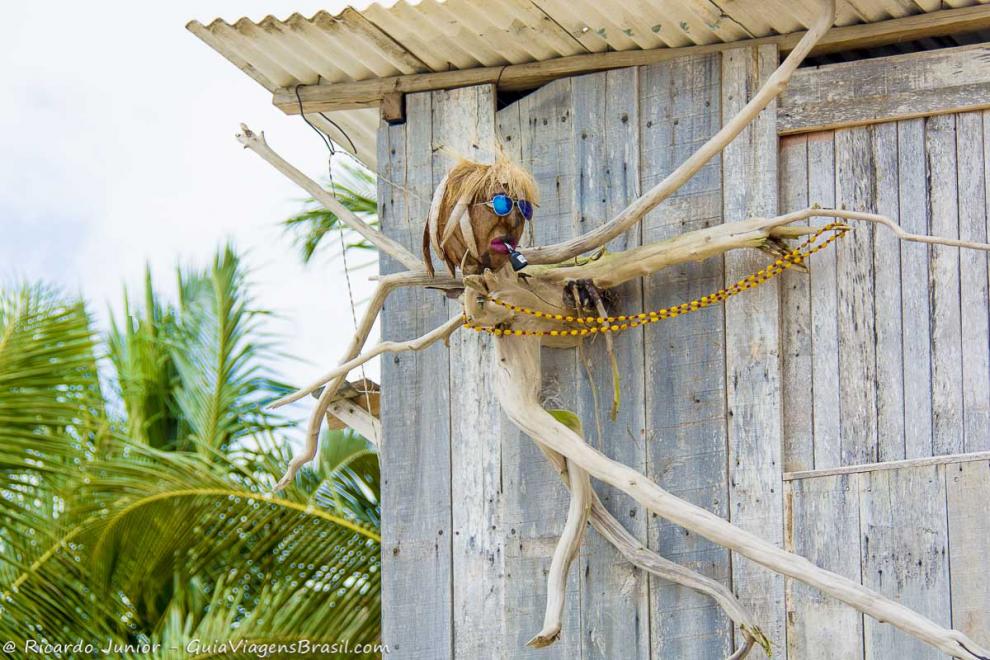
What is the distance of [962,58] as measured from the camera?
224 inches

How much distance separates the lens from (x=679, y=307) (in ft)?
19.0

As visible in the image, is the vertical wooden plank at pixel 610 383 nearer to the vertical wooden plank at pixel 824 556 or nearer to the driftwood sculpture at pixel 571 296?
the driftwood sculpture at pixel 571 296

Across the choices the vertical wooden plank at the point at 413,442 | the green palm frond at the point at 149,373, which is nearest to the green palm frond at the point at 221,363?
the green palm frond at the point at 149,373

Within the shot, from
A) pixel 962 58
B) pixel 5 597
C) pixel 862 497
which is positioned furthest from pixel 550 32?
pixel 5 597

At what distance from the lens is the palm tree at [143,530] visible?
949 centimetres

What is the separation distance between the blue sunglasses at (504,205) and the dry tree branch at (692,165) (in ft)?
1.03

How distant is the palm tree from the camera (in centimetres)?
949

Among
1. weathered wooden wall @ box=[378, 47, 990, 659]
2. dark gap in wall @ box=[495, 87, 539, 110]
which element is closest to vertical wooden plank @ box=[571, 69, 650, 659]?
weathered wooden wall @ box=[378, 47, 990, 659]

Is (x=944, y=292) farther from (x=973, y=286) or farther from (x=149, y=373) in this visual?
(x=149, y=373)

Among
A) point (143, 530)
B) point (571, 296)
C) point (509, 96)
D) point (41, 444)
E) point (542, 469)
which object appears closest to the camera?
point (571, 296)

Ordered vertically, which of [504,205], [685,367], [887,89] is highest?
[887,89]

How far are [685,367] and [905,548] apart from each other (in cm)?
103

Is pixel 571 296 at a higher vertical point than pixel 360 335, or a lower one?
higher

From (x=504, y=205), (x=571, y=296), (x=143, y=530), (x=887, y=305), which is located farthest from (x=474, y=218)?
(x=143, y=530)
